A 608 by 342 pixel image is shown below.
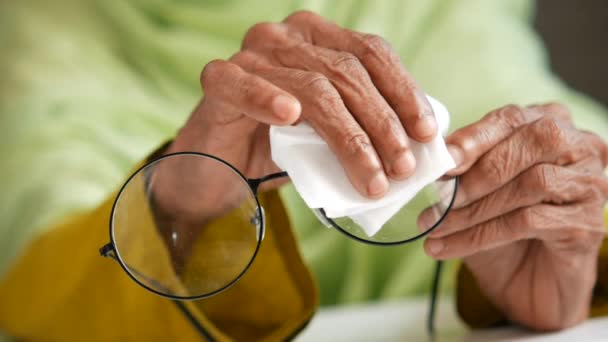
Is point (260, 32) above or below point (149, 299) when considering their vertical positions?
above

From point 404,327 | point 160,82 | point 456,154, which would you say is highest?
point 456,154

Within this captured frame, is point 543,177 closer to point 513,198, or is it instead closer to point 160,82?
point 513,198

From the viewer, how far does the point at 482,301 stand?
0.75 meters

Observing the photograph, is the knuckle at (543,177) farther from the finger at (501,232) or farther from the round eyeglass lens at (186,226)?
the round eyeglass lens at (186,226)

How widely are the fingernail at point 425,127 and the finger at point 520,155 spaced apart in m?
0.10

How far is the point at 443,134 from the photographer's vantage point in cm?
53

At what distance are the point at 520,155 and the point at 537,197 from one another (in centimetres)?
4

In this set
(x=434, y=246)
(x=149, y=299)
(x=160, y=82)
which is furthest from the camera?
(x=160, y=82)

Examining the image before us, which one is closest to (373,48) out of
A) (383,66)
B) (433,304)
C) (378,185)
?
Result: (383,66)

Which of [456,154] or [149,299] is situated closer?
[456,154]

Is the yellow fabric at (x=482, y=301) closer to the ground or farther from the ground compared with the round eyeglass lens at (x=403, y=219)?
closer to the ground

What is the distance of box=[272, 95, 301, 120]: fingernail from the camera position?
0.47 meters

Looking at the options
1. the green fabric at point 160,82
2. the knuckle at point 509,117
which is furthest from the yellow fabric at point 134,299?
the knuckle at point 509,117

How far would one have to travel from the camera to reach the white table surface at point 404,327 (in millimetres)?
655
